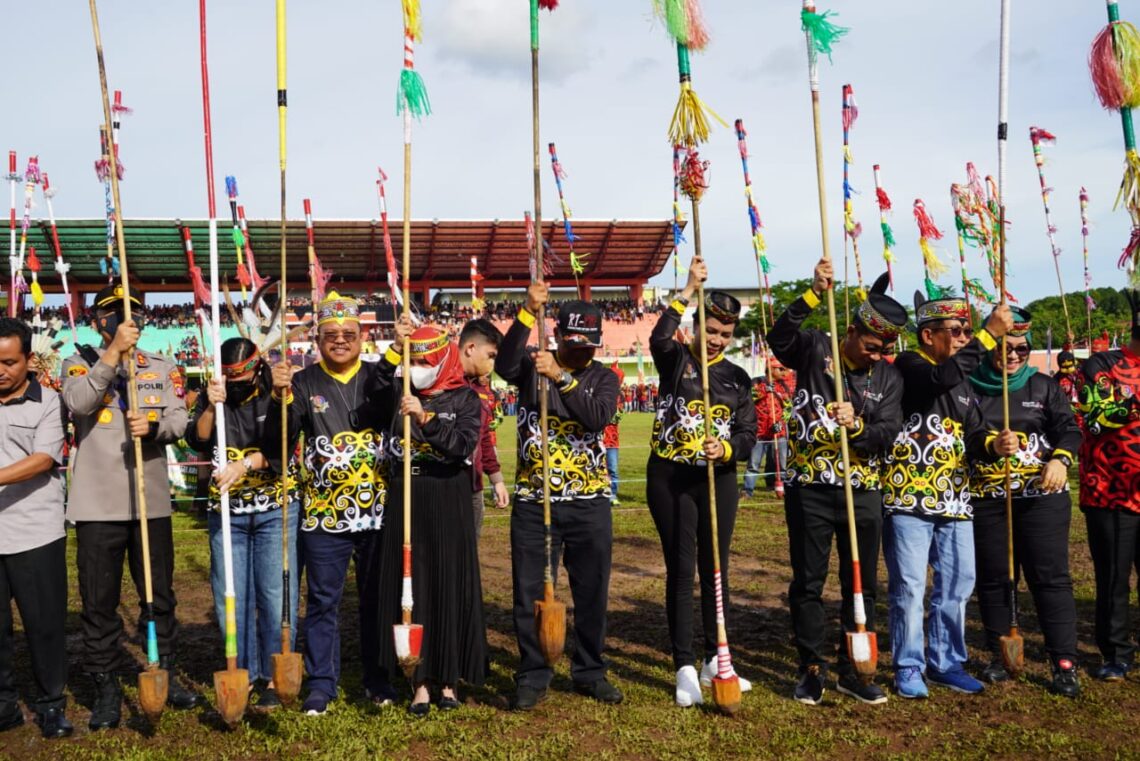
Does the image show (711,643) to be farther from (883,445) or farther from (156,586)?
(156,586)

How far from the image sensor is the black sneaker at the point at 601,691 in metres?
5.41

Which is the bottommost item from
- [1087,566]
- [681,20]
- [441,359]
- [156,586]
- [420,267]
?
[1087,566]

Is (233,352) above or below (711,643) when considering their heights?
above

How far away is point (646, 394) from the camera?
49.8m

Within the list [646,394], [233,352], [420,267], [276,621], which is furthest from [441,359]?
[420,267]

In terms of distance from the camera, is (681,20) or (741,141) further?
(741,141)

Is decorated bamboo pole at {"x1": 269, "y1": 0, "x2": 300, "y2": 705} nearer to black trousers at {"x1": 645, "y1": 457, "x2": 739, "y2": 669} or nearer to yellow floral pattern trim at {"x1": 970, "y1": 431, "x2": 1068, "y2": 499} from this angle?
black trousers at {"x1": 645, "y1": 457, "x2": 739, "y2": 669}

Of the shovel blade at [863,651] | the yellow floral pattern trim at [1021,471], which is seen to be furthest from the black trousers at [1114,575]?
the shovel blade at [863,651]

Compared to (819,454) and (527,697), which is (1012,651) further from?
(527,697)

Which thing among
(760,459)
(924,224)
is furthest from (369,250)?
(924,224)

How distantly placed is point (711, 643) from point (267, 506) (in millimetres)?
2725

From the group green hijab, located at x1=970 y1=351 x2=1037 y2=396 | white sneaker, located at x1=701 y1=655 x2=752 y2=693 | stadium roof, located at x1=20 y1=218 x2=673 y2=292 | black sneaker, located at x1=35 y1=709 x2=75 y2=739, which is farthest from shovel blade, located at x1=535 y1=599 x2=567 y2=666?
stadium roof, located at x1=20 y1=218 x2=673 y2=292

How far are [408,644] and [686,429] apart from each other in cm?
202

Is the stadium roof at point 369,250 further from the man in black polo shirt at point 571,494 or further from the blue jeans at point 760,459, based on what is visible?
the man in black polo shirt at point 571,494
